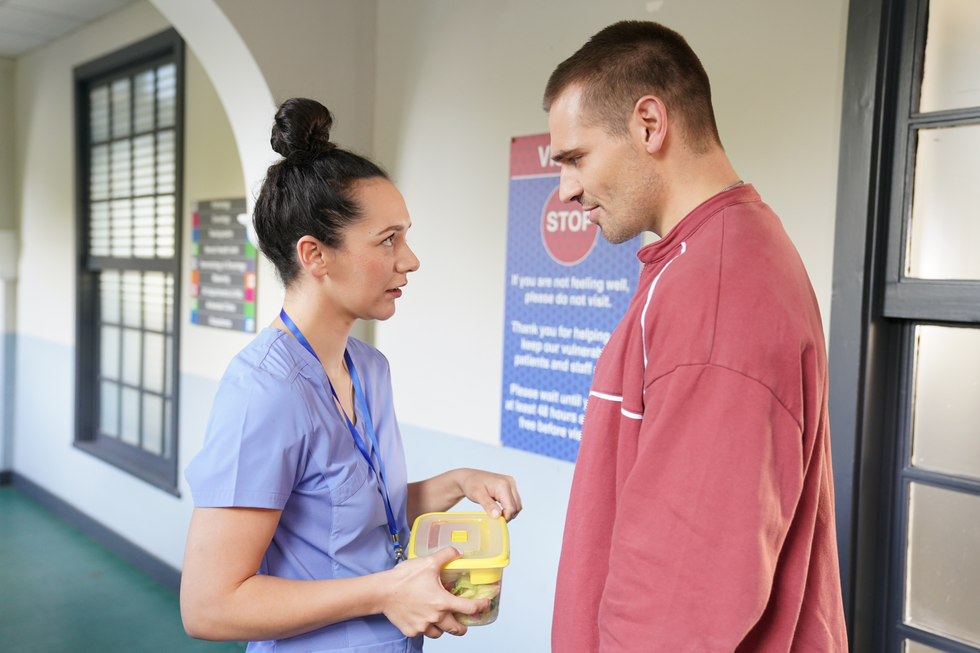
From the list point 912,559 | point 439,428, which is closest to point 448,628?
point 912,559

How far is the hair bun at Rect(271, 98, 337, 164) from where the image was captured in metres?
1.26

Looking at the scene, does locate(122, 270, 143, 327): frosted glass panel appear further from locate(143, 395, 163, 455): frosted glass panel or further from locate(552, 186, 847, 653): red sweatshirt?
locate(552, 186, 847, 653): red sweatshirt

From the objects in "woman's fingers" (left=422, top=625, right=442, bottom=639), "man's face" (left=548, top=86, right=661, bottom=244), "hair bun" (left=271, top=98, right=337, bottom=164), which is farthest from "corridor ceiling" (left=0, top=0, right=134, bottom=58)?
"woman's fingers" (left=422, top=625, right=442, bottom=639)

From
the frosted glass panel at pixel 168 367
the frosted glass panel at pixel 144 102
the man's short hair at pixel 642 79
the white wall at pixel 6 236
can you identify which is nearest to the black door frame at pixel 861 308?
the man's short hair at pixel 642 79

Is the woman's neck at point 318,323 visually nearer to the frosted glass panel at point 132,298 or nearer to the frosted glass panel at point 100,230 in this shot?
the frosted glass panel at point 132,298

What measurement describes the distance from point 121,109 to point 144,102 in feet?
1.01

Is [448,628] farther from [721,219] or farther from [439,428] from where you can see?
[439,428]

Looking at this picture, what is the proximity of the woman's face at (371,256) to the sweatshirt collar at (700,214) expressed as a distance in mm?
464

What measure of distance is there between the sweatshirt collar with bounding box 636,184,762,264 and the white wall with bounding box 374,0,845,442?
786 millimetres

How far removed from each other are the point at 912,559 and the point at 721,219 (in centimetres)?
119

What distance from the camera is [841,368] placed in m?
1.59

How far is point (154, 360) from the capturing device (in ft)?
13.6

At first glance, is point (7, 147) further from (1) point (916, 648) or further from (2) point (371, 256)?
(1) point (916, 648)

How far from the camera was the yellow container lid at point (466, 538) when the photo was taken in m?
1.11
